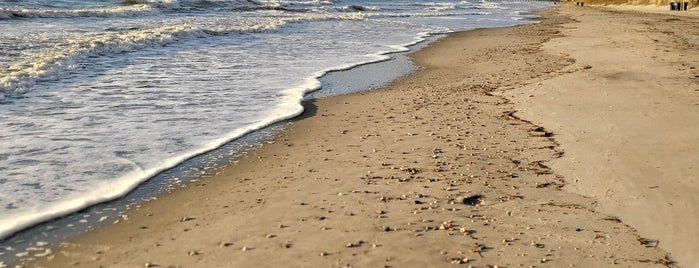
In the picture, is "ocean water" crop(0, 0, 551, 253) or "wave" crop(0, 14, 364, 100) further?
"wave" crop(0, 14, 364, 100)

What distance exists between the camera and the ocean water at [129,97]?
470cm

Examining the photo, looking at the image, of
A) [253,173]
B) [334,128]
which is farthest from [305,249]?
[334,128]

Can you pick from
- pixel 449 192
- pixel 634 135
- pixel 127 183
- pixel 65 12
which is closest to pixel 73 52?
pixel 127 183

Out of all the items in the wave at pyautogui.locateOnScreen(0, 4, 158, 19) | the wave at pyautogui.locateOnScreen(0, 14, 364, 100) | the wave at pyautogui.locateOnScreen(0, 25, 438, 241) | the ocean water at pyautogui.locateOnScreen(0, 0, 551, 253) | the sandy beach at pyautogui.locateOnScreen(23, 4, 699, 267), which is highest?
the wave at pyautogui.locateOnScreen(0, 4, 158, 19)

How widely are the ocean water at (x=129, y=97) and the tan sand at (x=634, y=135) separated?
10.0 ft

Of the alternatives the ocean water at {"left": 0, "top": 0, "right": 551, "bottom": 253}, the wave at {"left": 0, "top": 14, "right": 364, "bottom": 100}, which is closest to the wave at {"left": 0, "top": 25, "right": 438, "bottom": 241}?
the ocean water at {"left": 0, "top": 0, "right": 551, "bottom": 253}

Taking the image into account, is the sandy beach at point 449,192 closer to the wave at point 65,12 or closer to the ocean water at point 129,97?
the ocean water at point 129,97

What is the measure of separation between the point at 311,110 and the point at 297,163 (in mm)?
2360

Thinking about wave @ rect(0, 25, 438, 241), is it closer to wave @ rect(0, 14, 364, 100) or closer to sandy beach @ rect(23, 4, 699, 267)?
sandy beach @ rect(23, 4, 699, 267)

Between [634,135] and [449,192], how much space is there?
2298mm

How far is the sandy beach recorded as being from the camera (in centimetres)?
342

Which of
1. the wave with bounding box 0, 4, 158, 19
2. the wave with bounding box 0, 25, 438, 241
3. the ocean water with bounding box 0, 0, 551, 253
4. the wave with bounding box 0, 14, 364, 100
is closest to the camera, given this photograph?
the wave with bounding box 0, 25, 438, 241

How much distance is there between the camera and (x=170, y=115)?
6922mm

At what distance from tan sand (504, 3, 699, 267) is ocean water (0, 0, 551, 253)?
305 cm
